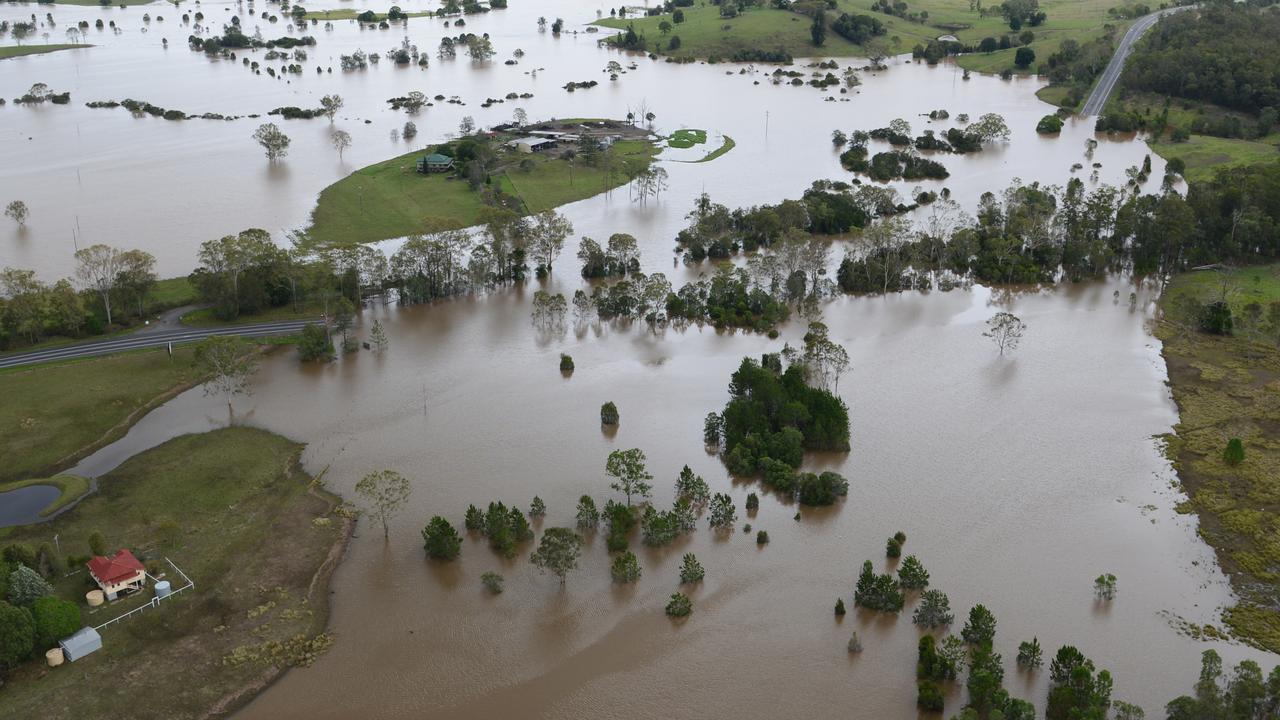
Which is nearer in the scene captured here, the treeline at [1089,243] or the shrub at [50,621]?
the shrub at [50,621]

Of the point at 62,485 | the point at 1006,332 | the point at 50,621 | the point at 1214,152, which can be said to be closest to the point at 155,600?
the point at 50,621

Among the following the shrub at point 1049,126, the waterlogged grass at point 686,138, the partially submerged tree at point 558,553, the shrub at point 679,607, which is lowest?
the shrub at point 679,607

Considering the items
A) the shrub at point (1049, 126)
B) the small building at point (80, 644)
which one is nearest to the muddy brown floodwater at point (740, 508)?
the small building at point (80, 644)

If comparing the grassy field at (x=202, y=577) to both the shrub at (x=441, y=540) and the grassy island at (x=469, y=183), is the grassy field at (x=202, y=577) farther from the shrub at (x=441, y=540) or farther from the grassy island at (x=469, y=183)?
the grassy island at (x=469, y=183)

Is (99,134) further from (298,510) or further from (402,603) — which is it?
(402,603)

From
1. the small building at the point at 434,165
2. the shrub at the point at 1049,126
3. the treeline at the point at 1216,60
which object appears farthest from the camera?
the shrub at the point at 1049,126

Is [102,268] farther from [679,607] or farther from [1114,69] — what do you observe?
[1114,69]
